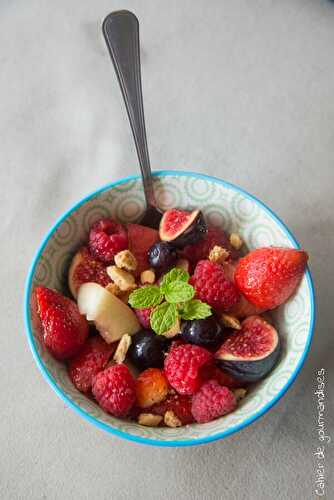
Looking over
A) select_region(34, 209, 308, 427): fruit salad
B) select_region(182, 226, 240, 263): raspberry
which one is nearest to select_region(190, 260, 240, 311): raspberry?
select_region(34, 209, 308, 427): fruit salad

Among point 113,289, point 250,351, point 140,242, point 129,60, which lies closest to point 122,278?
point 113,289

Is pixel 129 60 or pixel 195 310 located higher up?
pixel 129 60

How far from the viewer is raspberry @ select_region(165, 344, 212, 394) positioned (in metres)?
1.17

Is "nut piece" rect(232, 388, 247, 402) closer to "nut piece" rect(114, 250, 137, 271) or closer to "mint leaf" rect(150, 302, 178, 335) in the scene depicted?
"mint leaf" rect(150, 302, 178, 335)

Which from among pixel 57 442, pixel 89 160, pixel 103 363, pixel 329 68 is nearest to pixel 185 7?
pixel 329 68

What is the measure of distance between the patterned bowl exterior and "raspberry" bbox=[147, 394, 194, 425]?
3 cm

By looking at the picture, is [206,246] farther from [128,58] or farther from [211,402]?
[128,58]

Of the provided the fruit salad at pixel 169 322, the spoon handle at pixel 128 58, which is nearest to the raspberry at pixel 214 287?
the fruit salad at pixel 169 322

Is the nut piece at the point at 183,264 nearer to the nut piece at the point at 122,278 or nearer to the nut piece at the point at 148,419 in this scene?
the nut piece at the point at 122,278

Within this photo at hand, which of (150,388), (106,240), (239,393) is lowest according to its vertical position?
(239,393)

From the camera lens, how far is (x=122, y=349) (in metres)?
1.25

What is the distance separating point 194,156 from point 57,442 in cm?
94

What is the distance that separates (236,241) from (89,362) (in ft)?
1.63

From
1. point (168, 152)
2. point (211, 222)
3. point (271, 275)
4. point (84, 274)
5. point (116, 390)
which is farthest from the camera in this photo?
point (168, 152)
